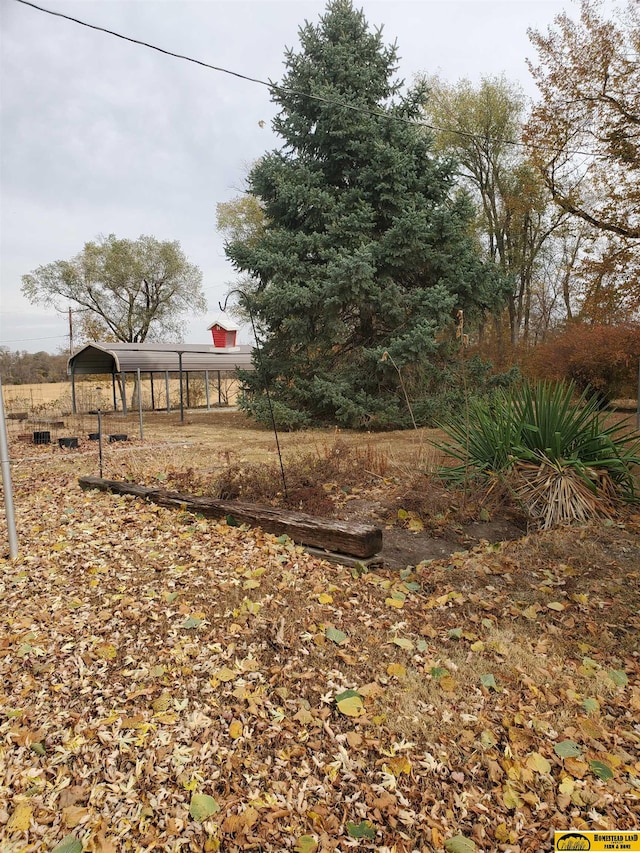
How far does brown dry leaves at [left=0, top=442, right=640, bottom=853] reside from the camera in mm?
1937

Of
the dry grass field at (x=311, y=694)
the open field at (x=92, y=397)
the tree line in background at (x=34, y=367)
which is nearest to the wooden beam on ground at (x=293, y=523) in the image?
the dry grass field at (x=311, y=694)

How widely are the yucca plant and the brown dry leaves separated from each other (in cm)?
84

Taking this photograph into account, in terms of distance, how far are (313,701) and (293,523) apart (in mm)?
2012

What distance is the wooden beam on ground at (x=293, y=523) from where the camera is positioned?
4121 mm

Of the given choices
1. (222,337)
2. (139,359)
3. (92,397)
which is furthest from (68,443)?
(92,397)

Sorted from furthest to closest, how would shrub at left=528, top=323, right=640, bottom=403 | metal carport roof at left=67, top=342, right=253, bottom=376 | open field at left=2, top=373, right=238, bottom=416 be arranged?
open field at left=2, top=373, right=238, bottom=416 < metal carport roof at left=67, top=342, right=253, bottom=376 < shrub at left=528, top=323, right=640, bottom=403

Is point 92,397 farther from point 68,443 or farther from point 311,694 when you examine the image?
point 311,694

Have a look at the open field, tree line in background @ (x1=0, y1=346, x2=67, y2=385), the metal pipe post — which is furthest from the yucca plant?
tree line in background @ (x1=0, y1=346, x2=67, y2=385)

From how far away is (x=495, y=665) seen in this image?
9.14 feet

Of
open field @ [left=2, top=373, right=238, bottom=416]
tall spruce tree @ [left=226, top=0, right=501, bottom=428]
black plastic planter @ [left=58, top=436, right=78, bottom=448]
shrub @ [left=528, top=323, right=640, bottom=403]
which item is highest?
tall spruce tree @ [left=226, top=0, right=501, bottom=428]

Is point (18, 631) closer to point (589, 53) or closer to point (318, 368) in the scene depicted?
point (318, 368)

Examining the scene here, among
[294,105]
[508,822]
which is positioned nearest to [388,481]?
[508,822]

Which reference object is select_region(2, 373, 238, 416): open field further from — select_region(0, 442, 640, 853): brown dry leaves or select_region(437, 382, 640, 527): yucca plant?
select_region(0, 442, 640, 853): brown dry leaves

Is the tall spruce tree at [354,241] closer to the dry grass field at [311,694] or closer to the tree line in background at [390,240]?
the tree line in background at [390,240]
